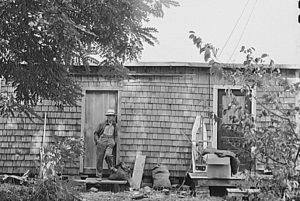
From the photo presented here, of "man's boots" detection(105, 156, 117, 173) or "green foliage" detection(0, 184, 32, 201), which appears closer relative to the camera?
"green foliage" detection(0, 184, 32, 201)

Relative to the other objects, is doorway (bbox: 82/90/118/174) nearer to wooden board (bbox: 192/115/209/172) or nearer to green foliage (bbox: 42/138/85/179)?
wooden board (bbox: 192/115/209/172)

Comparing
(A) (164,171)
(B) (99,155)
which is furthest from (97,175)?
(A) (164,171)

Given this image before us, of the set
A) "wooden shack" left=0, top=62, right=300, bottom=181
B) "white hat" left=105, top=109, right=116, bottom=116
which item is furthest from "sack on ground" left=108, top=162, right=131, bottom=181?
"white hat" left=105, top=109, right=116, bottom=116

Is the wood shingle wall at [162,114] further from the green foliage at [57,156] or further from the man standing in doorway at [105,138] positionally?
the green foliage at [57,156]

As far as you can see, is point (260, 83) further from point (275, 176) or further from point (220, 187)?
point (220, 187)

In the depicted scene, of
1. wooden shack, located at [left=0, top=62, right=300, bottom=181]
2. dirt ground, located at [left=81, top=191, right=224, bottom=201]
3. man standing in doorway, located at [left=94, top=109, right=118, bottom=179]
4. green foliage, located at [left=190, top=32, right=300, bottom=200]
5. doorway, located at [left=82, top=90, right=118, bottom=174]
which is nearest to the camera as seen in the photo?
green foliage, located at [left=190, top=32, right=300, bottom=200]

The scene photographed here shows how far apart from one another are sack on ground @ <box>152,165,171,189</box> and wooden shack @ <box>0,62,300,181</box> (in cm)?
20

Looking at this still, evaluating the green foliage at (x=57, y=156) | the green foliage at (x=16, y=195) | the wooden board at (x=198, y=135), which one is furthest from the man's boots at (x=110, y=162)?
the green foliage at (x=16, y=195)

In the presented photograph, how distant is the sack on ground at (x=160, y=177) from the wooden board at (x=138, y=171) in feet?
0.58

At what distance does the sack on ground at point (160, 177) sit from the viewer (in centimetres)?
621

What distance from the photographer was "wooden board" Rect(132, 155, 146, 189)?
624 centimetres

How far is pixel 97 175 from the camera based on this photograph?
6336mm

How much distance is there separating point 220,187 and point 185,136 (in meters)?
1.11

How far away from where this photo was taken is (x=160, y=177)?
6.31 metres
